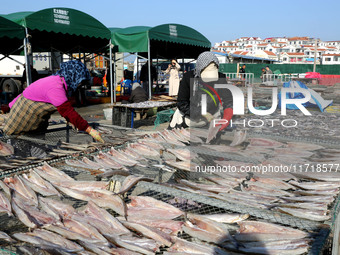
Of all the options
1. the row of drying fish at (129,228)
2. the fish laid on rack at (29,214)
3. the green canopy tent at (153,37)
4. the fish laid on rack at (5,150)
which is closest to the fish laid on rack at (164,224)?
the row of drying fish at (129,228)

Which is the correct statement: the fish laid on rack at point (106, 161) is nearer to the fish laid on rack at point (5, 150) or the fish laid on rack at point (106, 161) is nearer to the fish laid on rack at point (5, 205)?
the fish laid on rack at point (5, 205)

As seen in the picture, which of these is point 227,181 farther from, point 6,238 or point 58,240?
point 6,238

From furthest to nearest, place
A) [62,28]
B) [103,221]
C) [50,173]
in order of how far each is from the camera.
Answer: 1. [62,28]
2. [50,173]
3. [103,221]

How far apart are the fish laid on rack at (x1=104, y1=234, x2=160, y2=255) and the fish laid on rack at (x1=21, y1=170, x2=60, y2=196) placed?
92 centimetres

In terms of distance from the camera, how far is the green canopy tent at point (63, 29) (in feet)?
32.3

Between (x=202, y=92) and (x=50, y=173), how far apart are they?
99.2 inches

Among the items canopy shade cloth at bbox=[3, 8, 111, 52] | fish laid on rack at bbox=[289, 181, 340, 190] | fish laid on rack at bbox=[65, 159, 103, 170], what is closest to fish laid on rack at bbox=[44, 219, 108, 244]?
fish laid on rack at bbox=[65, 159, 103, 170]

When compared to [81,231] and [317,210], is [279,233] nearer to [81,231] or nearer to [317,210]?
[317,210]

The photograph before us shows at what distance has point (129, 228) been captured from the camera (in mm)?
2156

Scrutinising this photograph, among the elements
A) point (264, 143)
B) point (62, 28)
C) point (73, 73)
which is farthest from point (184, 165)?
point (62, 28)

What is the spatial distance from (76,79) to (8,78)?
43.8 ft

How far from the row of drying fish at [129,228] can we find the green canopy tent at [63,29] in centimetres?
844

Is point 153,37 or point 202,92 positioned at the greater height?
point 153,37

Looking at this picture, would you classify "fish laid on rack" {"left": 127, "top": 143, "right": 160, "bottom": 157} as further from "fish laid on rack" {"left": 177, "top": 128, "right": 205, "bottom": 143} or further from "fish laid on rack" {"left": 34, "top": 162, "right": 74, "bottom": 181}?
"fish laid on rack" {"left": 34, "top": 162, "right": 74, "bottom": 181}
